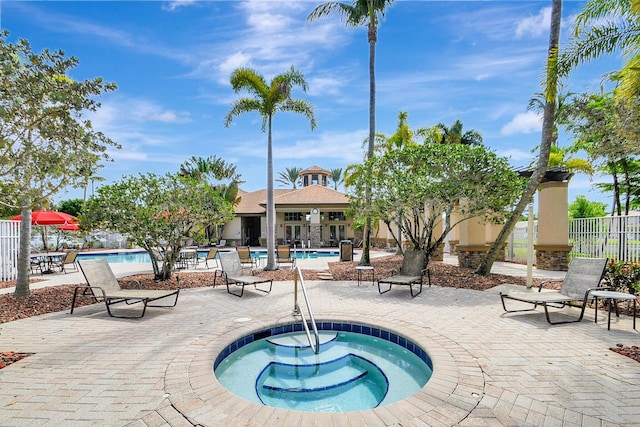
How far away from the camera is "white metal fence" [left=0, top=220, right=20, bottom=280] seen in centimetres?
1072

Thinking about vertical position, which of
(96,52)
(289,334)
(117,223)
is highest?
(96,52)

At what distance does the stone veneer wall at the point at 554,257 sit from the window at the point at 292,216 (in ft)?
73.4

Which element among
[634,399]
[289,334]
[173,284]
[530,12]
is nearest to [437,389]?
[634,399]

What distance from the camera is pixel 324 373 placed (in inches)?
173

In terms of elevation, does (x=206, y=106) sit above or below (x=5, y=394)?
above

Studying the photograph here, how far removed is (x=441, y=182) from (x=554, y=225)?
5.93m

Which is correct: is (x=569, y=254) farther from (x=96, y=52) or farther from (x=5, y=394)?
(x=96, y=52)

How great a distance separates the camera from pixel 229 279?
27.7ft

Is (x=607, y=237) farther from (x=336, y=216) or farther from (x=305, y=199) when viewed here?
(x=305, y=199)

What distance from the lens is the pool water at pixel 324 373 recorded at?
3.72 metres

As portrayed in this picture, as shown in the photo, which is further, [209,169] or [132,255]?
[209,169]

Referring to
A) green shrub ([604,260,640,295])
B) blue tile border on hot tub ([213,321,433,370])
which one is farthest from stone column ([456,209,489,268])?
blue tile border on hot tub ([213,321,433,370])

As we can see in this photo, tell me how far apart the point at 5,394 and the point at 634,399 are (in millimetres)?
6337

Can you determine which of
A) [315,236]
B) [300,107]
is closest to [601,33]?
[300,107]
